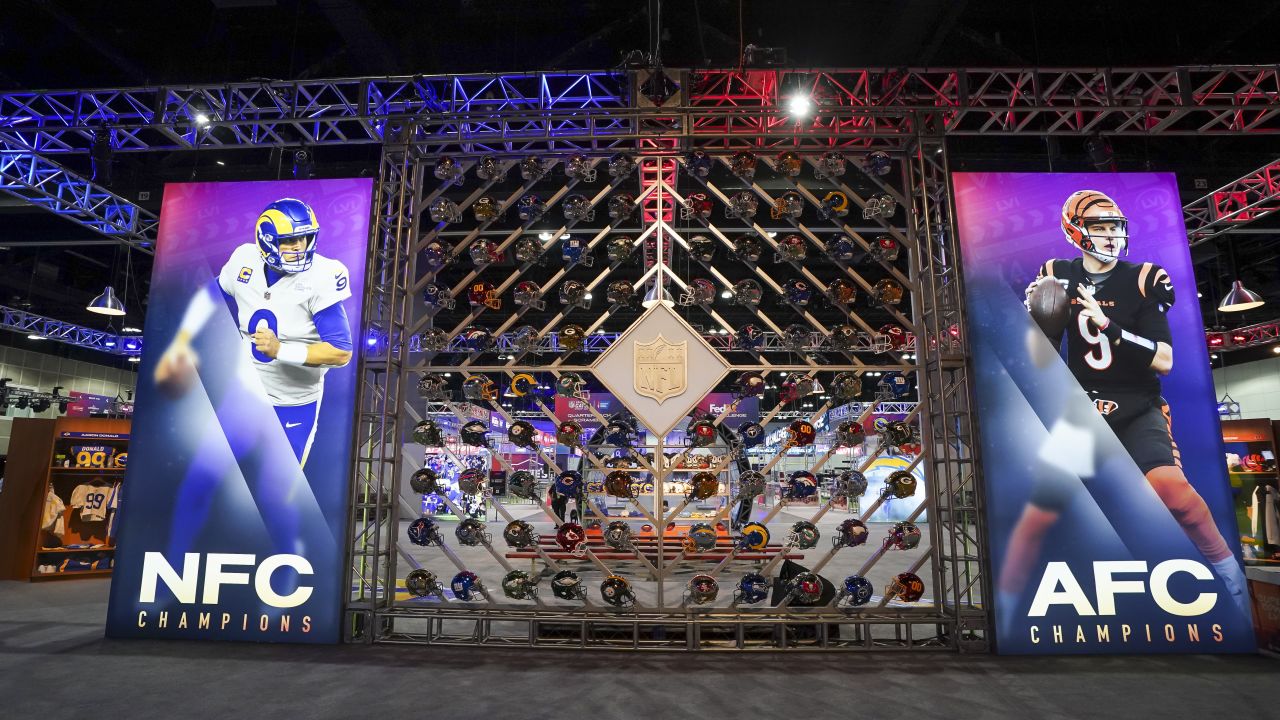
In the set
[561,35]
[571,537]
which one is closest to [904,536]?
[571,537]

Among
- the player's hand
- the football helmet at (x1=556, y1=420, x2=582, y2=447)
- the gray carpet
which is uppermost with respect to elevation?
the player's hand

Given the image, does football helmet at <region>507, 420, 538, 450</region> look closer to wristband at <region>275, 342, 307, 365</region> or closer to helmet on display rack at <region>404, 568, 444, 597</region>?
helmet on display rack at <region>404, 568, 444, 597</region>

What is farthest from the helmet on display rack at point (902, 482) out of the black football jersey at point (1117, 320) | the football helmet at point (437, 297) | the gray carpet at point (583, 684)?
the football helmet at point (437, 297)

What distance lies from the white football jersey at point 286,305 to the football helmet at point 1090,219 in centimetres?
606

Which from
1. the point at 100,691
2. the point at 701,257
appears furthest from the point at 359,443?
the point at 701,257

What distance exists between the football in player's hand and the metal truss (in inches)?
711

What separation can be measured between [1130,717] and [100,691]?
6.02 meters

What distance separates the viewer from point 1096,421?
16.1 ft

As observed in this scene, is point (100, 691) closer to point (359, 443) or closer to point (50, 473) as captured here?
point (359, 443)

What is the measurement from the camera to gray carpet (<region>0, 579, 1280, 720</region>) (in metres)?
3.57

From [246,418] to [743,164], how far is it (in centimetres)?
467

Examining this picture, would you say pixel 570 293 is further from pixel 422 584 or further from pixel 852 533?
pixel 852 533

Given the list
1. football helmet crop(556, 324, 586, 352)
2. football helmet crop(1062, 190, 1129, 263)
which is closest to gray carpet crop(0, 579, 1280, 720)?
football helmet crop(556, 324, 586, 352)

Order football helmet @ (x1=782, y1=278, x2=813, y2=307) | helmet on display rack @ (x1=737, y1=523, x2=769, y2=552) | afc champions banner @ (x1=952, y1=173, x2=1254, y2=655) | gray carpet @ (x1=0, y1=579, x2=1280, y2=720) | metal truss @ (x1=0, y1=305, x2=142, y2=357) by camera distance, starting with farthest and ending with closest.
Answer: metal truss @ (x1=0, y1=305, x2=142, y2=357) < football helmet @ (x1=782, y1=278, x2=813, y2=307) < helmet on display rack @ (x1=737, y1=523, x2=769, y2=552) < afc champions banner @ (x1=952, y1=173, x2=1254, y2=655) < gray carpet @ (x1=0, y1=579, x2=1280, y2=720)
